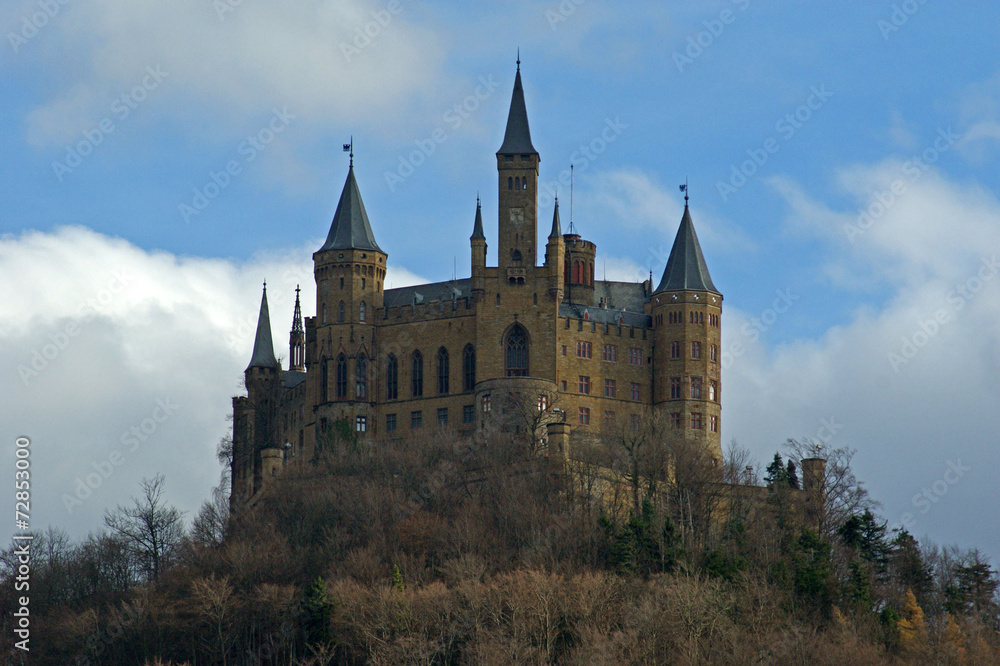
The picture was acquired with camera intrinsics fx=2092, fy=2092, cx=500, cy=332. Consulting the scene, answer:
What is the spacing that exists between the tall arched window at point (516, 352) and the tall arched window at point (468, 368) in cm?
196

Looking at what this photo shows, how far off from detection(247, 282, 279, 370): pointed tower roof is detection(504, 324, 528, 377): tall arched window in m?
17.9

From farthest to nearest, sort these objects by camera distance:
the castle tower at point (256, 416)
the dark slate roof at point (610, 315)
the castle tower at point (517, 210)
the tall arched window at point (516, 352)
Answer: the castle tower at point (256, 416)
the dark slate roof at point (610, 315)
the castle tower at point (517, 210)
the tall arched window at point (516, 352)

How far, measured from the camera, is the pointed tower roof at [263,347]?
114 meters

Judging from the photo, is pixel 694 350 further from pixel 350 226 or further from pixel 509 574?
pixel 509 574

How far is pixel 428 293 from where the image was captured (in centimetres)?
10631

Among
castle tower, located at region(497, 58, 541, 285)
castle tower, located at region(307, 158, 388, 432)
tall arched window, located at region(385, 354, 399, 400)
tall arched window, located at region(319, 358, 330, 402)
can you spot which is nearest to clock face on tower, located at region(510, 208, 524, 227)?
castle tower, located at region(497, 58, 541, 285)

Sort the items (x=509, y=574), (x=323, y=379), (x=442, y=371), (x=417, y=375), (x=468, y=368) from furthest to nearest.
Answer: (x=323, y=379) → (x=417, y=375) → (x=442, y=371) → (x=468, y=368) → (x=509, y=574)

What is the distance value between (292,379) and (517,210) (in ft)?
61.9

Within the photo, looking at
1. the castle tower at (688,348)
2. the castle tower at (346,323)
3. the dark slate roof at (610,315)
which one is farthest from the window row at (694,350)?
the castle tower at (346,323)

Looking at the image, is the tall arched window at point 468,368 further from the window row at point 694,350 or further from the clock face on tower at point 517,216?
the window row at point 694,350

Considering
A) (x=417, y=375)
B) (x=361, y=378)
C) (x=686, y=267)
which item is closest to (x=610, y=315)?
(x=686, y=267)

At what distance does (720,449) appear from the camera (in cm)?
10181

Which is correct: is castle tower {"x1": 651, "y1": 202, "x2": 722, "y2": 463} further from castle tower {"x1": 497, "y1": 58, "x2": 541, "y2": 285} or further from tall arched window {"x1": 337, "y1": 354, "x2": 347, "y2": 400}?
tall arched window {"x1": 337, "y1": 354, "x2": 347, "y2": 400}

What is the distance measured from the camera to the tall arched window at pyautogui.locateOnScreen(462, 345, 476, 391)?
102 m
